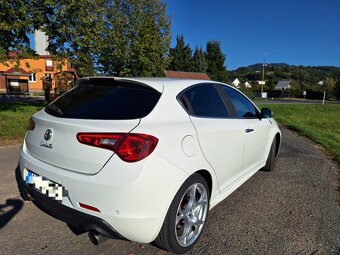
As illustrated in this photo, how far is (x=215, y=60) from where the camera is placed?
65875 mm

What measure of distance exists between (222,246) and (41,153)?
1.91 metres

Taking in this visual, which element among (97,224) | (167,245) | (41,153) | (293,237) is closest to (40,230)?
(41,153)

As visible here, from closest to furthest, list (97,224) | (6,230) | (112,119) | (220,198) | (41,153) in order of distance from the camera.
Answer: (97,224)
(112,119)
(41,153)
(6,230)
(220,198)

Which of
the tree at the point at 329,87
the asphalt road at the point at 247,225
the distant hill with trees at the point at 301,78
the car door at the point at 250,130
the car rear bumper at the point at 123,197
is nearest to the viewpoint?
the car rear bumper at the point at 123,197

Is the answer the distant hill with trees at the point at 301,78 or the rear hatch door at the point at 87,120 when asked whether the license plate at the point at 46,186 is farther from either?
the distant hill with trees at the point at 301,78

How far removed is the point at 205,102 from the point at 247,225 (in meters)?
1.44

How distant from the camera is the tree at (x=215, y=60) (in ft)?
212

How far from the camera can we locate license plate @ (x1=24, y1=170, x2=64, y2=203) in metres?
2.55

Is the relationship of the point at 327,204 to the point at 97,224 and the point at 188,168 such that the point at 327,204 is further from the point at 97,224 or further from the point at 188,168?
the point at 97,224

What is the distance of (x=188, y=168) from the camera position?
103 inches

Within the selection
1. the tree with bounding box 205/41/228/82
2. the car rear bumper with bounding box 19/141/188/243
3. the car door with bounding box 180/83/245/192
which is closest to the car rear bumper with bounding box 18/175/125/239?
the car rear bumper with bounding box 19/141/188/243

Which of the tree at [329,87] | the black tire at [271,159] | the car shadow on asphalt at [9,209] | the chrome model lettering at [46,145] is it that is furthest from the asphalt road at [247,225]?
the tree at [329,87]

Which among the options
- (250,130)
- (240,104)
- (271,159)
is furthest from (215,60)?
(250,130)

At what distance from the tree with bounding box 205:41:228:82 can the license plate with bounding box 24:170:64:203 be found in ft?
207
